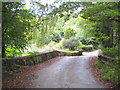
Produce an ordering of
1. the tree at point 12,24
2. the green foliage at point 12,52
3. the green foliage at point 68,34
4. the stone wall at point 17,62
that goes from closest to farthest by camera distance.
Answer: the tree at point 12,24 → the stone wall at point 17,62 → the green foliage at point 12,52 → the green foliage at point 68,34

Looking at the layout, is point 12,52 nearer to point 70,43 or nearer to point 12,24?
point 12,24

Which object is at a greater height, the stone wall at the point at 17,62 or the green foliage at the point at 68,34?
the green foliage at the point at 68,34

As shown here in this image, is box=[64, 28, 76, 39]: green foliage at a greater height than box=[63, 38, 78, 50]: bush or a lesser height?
greater

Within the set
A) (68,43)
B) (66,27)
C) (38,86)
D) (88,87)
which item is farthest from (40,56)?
(66,27)

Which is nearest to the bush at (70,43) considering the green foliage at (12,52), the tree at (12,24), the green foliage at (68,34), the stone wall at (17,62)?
the green foliage at (68,34)

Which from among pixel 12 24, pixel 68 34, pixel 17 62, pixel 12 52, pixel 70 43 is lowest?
pixel 17 62

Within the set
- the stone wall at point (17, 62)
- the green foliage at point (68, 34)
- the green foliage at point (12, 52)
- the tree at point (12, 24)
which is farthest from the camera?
the green foliage at point (68, 34)

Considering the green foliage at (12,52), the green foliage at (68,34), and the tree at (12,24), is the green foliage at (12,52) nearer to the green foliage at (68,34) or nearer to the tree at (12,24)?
the tree at (12,24)

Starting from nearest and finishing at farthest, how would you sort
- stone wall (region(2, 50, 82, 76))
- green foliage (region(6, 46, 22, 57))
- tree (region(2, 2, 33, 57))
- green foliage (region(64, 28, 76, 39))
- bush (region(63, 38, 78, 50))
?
tree (region(2, 2, 33, 57)), stone wall (region(2, 50, 82, 76)), green foliage (region(6, 46, 22, 57)), bush (region(63, 38, 78, 50)), green foliage (region(64, 28, 76, 39))

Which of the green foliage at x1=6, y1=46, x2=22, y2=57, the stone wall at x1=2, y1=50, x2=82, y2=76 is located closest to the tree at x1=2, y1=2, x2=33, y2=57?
the stone wall at x1=2, y1=50, x2=82, y2=76

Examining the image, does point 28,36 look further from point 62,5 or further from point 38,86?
point 38,86

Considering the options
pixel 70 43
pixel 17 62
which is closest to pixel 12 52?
pixel 17 62

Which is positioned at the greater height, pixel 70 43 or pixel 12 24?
pixel 12 24

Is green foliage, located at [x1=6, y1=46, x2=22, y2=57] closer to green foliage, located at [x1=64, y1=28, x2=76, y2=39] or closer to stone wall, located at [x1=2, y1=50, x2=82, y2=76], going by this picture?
stone wall, located at [x1=2, y1=50, x2=82, y2=76]
